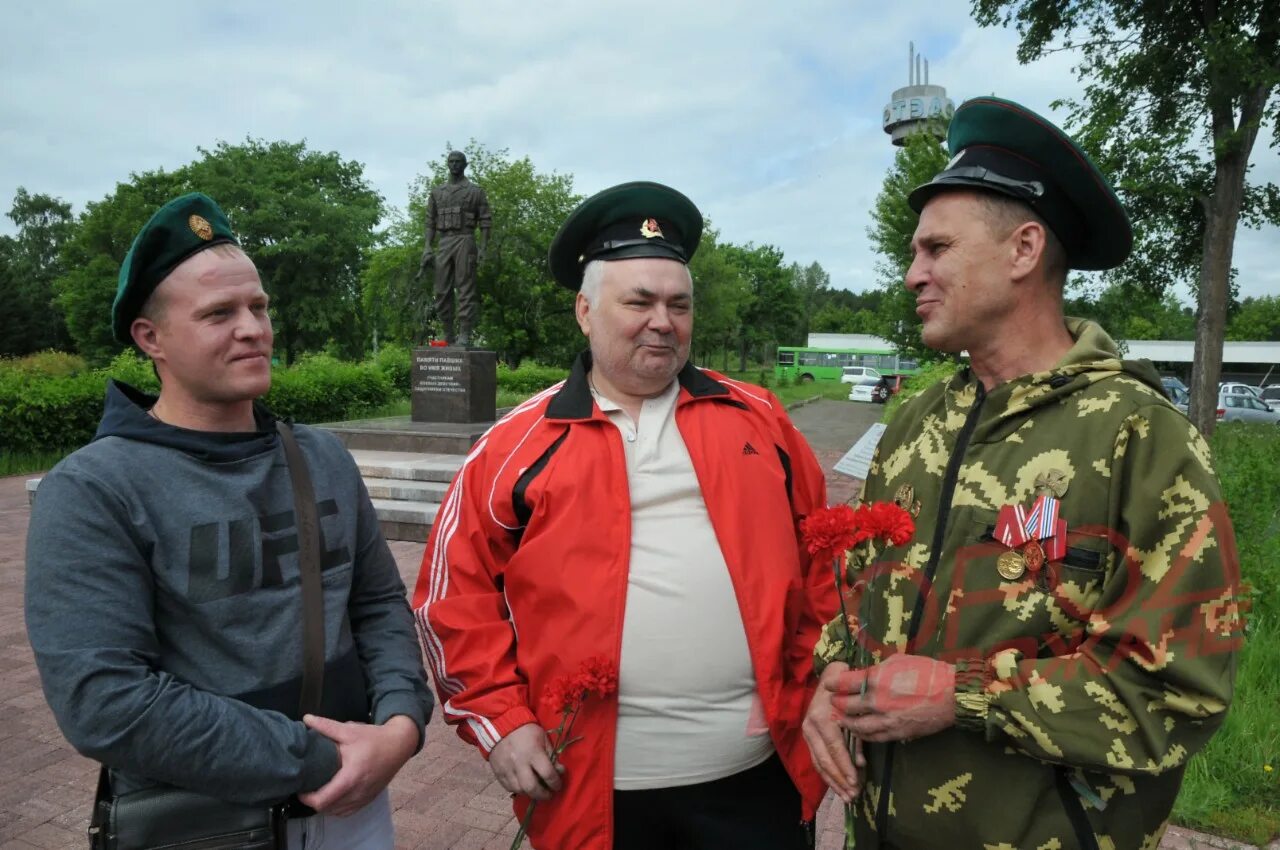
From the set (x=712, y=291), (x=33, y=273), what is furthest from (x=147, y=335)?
(x=33, y=273)

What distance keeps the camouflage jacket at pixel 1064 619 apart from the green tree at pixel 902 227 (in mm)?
18453

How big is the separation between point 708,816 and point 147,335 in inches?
65.9

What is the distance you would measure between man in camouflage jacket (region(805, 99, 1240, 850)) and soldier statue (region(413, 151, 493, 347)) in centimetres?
1170

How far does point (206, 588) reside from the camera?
5.31 feet

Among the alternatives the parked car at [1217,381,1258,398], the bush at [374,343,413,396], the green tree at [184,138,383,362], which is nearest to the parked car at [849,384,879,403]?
the parked car at [1217,381,1258,398]

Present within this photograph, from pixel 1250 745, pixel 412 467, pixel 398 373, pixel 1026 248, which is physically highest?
pixel 1026 248

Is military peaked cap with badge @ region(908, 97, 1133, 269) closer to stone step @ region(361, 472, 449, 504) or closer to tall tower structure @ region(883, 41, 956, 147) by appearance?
stone step @ region(361, 472, 449, 504)

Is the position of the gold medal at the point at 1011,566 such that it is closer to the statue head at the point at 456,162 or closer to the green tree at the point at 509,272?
the statue head at the point at 456,162

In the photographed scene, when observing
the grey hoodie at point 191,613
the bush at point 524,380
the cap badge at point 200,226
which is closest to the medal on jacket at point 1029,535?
the grey hoodie at point 191,613

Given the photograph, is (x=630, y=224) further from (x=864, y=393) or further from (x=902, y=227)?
(x=864, y=393)

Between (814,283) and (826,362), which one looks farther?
(814,283)

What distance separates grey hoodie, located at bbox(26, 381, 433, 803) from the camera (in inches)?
57.2

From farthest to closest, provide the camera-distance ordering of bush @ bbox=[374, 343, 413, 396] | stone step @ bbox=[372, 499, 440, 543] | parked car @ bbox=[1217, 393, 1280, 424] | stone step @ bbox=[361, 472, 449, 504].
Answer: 1. parked car @ bbox=[1217, 393, 1280, 424]
2. bush @ bbox=[374, 343, 413, 396]
3. stone step @ bbox=[361, 472, 449, 504]
4. stone step @ bbox=[372, 499, 440, 543]

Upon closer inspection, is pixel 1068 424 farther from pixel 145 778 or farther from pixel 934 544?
pixel 145 778
